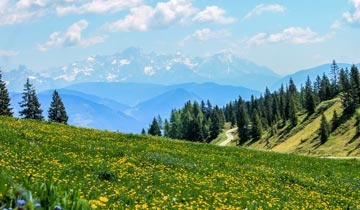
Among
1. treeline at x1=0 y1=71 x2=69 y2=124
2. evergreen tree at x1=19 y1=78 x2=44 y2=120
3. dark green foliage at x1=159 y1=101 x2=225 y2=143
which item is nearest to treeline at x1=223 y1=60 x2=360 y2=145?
dark green foliage at x1=159 y1=101 x2=225 y2=143

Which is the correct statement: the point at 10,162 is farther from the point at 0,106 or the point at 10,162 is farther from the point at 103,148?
the point at 0,106

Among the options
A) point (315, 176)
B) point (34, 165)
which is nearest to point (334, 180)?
point (315, 176)

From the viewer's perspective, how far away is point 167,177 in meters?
17.3

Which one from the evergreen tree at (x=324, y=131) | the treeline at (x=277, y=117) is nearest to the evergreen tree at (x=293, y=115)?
the treeline at (x=277, y=117)

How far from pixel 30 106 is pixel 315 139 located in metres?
94.5

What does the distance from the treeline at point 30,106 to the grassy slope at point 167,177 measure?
65161 mm

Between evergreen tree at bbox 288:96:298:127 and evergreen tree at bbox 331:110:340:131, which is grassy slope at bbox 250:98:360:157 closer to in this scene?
evergreen tree at bbox 331:110:340:131

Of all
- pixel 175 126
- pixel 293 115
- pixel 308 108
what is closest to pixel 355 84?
pixel 293 115

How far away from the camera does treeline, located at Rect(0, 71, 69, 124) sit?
8975 centimetres

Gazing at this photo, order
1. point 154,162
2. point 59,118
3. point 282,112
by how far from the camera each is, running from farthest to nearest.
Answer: point 282,112
point 59,118
point 154,162

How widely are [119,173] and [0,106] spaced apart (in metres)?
79.1

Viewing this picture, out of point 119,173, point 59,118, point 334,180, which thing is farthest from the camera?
point 59,118

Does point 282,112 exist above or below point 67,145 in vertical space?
above

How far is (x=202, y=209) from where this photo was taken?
39.7ft
